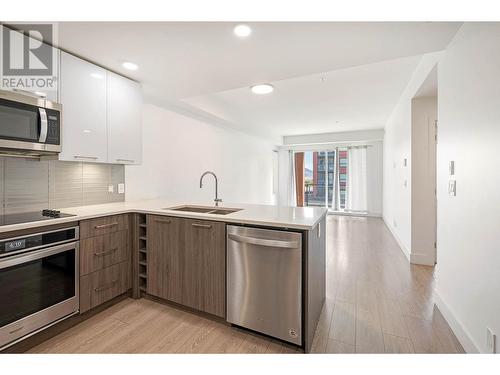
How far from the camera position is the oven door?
5.05 ft

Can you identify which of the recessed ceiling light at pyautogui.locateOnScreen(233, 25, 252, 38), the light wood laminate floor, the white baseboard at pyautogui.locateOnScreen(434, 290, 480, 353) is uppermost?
the recessed ceiling light at pyautogui.locateOnScreen(233, 25, 252, 38)

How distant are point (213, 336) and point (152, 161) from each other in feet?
7.87

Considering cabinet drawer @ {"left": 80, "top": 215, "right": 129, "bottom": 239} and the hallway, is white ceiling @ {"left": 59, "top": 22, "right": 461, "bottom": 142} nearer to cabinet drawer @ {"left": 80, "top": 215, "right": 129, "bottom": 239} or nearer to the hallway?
cabinet drawer @ {"left": 80, "top": 215, "right": 129, "bottom": 239}

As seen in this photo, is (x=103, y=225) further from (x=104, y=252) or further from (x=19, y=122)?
(x=19, y=122)

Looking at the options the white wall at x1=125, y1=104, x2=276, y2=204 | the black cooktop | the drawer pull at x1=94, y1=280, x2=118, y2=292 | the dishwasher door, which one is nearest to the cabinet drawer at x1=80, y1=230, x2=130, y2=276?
the drawer pull at x1=94, y1=280, x2=118, y2=292

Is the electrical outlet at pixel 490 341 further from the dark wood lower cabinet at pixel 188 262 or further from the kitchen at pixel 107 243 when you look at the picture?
the dark wood lower cabinet at pixel 188 262

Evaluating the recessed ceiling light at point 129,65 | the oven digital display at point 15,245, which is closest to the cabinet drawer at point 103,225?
the oven digital display at point 15,245

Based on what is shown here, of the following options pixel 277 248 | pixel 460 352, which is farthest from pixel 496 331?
pixel 277 248

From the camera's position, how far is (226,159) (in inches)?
207

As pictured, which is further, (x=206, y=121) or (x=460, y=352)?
(x=206, y=121)

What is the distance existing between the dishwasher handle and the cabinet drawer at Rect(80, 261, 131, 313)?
1.17m
